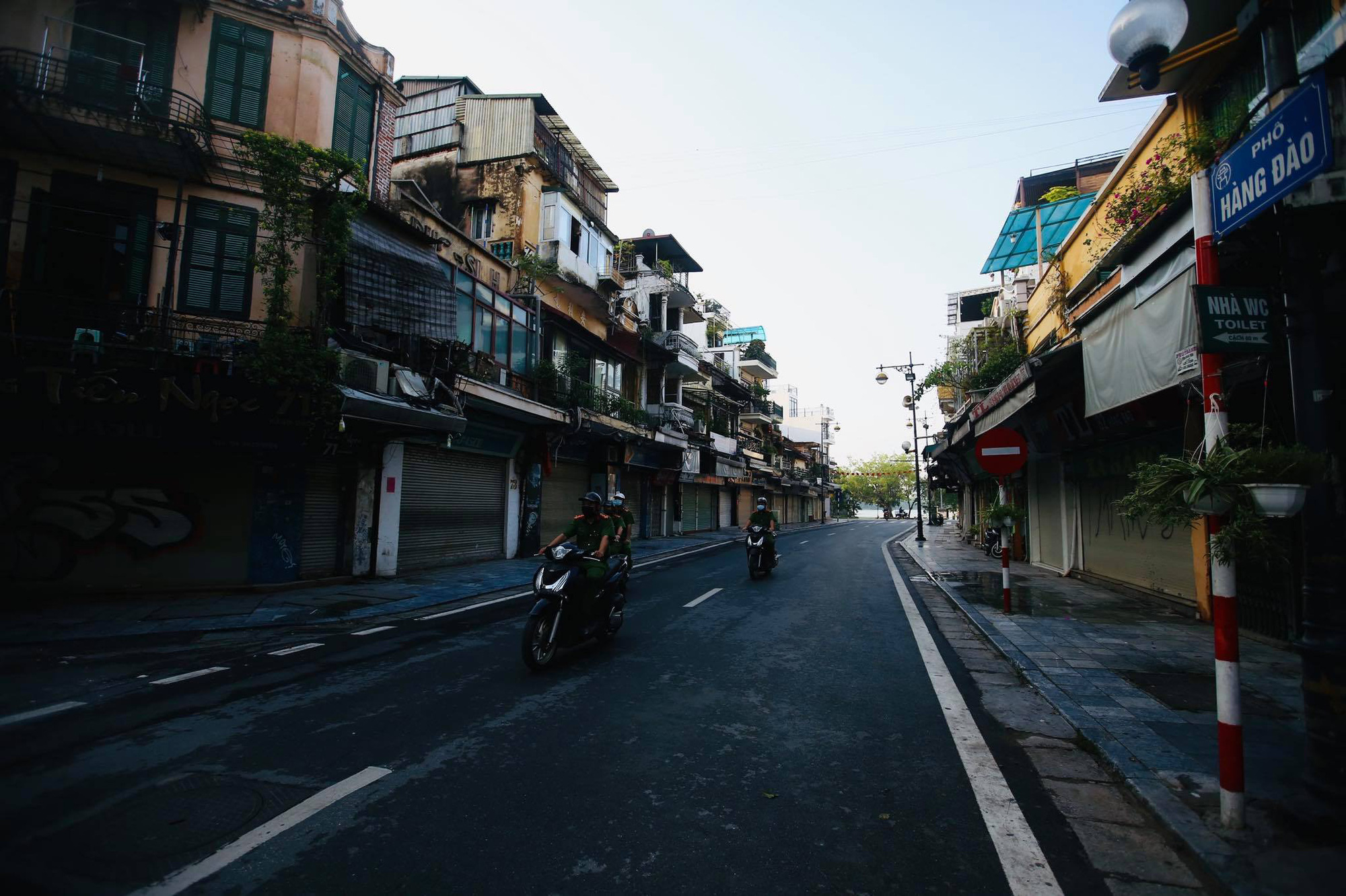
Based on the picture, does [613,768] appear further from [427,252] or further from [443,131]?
[443,131]

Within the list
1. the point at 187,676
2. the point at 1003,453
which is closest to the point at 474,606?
the point at 187,676

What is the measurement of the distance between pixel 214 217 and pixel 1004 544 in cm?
1473

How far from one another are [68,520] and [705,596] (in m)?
10.5

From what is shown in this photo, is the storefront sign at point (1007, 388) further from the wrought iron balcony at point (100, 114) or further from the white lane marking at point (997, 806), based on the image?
the wrought iron balcony at point (100, 114)

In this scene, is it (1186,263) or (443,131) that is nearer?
(1186,263)

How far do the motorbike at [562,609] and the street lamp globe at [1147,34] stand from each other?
231 inches

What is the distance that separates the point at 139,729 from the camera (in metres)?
4.59

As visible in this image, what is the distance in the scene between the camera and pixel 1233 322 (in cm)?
337

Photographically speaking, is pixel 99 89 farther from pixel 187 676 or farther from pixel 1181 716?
pixel 1181 716

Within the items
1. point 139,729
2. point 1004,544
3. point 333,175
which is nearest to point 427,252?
point 333,175

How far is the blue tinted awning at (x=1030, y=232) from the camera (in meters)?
18.1

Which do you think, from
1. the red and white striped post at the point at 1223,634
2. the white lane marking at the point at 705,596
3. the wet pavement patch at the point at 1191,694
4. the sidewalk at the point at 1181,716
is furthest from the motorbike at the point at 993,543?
the red and white striped post at the point at 1223,634

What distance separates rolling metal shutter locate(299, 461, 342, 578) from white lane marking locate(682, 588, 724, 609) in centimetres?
742

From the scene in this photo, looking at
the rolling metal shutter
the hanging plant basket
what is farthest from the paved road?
the rolling metal shutter
